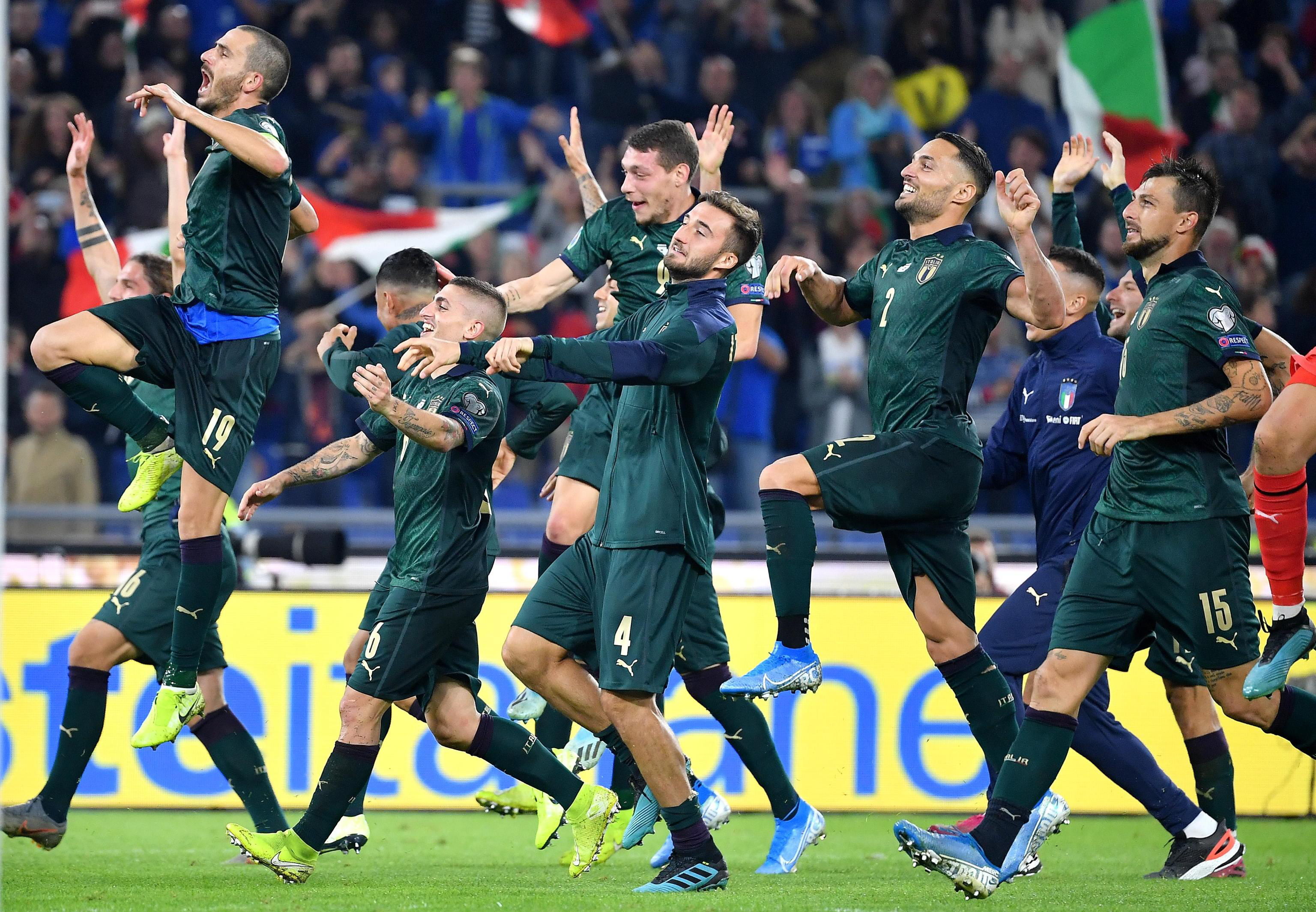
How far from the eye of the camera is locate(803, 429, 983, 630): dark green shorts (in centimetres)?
557

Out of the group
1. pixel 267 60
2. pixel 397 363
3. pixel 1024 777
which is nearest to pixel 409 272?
pixel 397 363

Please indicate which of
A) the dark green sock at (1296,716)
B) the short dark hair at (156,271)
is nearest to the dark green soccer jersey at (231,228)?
the short dark hair at (156,271)

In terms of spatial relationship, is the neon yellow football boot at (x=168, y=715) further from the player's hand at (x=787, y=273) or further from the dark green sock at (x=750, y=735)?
the player's hand at (x=787, y=273)

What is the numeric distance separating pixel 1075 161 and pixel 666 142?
166cm

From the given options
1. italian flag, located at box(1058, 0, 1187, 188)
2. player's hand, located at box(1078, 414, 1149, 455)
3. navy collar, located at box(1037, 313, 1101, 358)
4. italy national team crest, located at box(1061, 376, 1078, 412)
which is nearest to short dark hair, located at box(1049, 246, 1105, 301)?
navy collar, located at box(1037, 313, 1101, 358)

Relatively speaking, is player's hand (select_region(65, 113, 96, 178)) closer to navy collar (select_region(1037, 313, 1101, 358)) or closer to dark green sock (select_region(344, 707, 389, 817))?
dark green sock (select_region(344, 707, 389, 817))

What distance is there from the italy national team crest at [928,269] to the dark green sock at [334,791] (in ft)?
8.86

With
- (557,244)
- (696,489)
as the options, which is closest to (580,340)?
(696,489)

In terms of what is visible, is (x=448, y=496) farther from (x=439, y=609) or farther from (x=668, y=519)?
(x=668, y=519)

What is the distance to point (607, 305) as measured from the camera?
701 centimetres

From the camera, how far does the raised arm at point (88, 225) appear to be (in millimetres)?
6871

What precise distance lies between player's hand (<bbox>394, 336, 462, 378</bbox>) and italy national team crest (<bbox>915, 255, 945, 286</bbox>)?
1.97 meters

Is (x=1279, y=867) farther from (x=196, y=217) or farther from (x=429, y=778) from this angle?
(x=196, y=217)

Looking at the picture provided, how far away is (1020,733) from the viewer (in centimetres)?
528
